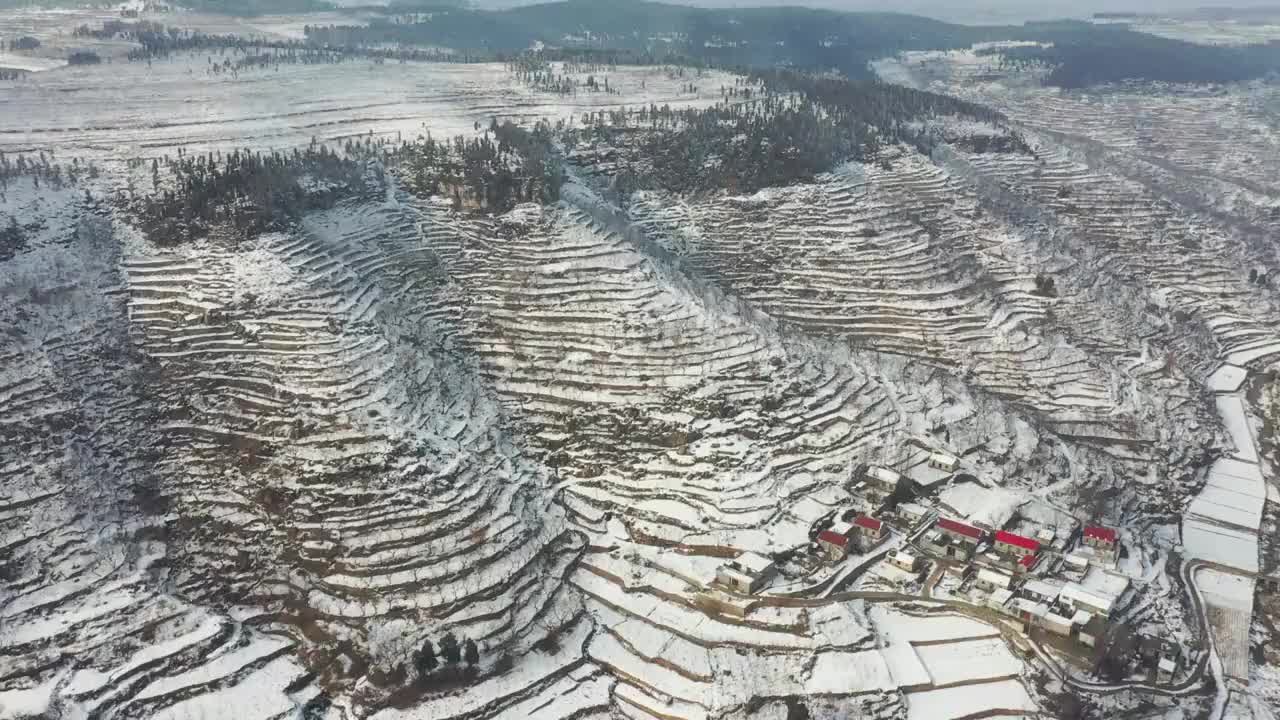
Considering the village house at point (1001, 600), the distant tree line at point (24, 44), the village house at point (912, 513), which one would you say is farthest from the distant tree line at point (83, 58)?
the village house at point (1001, 600)

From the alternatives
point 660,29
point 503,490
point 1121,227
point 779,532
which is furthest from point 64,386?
point 660,29

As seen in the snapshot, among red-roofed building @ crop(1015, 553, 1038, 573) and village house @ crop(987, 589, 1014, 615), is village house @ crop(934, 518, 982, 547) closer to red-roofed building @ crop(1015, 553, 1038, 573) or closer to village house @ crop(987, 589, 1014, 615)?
red-roofed building @ crop(1015, 553, 1038, 573)

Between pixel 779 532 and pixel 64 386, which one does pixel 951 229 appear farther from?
pixel 64 386

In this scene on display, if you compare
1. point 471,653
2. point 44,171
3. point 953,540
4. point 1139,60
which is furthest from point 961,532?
point 1139,60

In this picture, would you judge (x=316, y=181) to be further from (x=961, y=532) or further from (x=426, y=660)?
(x=961, y=532)

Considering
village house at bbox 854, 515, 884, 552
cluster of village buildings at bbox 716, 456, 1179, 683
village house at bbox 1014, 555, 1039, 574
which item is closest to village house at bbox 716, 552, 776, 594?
cluster of village buildings at bbox 716, 456, 1179, 683

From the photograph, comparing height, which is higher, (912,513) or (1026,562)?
(912,513)
